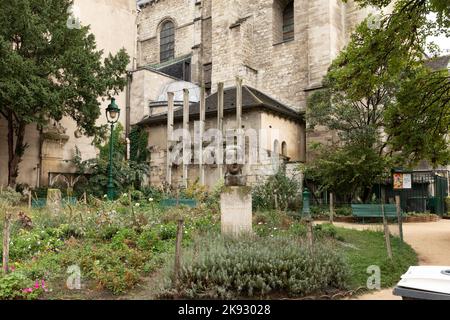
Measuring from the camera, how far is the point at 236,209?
8828mm

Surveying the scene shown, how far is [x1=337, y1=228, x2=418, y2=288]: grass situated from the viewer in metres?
6.92

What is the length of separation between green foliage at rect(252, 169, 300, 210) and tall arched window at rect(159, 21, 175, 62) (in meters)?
19.4

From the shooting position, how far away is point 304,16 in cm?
2622

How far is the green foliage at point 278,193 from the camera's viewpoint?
56.6ft

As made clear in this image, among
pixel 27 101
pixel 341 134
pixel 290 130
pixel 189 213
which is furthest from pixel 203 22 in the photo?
pixel 189 213

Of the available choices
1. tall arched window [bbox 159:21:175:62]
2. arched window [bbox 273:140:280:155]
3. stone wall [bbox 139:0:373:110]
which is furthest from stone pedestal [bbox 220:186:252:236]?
tall arched window [bbox 159:21:175:62]

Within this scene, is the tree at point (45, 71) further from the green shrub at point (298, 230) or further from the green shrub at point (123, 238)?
the green shrub at point (298, 230)

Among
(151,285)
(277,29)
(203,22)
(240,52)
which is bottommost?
(151,285)

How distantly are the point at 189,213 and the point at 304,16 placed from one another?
18.5m

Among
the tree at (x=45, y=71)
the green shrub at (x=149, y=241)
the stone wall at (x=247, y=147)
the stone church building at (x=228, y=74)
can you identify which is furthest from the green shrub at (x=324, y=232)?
the tree at (x=45, y=71)

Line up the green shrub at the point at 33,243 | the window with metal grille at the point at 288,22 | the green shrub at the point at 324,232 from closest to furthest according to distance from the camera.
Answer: the green shrub at the point at 33,243 < the green shrub at the point at 324,232 < the window with metal grille at the point at 288,22

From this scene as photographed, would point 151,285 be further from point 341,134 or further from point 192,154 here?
point 192,154

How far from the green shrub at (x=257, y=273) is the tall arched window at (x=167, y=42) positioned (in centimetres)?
3075

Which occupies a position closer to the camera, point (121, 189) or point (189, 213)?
point (189, 213)
